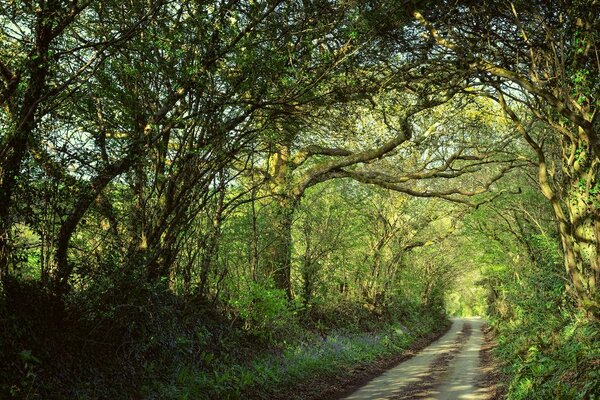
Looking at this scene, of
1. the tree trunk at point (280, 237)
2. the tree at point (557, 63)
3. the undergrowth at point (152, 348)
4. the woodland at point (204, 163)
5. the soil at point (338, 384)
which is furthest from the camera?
the tree trunk at point (280, 237)

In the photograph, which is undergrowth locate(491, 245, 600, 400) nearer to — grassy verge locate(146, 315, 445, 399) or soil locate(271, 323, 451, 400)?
soil locate(271, 323, 451, 400)

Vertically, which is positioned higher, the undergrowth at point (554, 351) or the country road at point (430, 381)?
the undergrowth at point (554, 351)

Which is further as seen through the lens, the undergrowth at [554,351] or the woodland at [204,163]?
the undergrowth at [554,351]

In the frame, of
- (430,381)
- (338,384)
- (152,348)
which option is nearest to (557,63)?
(430,381)

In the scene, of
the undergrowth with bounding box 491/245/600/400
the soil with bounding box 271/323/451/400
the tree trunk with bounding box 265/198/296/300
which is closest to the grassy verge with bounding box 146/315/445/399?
the soil with bounding box 271/323/451/400

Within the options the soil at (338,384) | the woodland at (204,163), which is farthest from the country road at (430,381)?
the woodland at (204,163)

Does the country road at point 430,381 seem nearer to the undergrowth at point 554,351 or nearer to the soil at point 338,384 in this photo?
the soil at point 338,384

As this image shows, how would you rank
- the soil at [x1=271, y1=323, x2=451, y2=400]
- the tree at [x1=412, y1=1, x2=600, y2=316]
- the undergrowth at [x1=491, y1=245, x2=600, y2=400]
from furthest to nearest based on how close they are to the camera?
the soil at [x1=271, y1=323, x2=451, y2=400] < the tree at [x1=412, y1=1, x2=600, y2=316] < the undergrowth at [x1=491, y1=245, x2=600, y2=400]

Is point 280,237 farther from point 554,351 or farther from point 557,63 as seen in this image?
point 557,63

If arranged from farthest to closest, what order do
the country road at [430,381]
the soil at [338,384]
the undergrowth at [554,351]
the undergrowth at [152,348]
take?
the country road at [430,381] → the soil at [338,384] → the undergrowth at [554,351] → the undergrowth at [152,348]

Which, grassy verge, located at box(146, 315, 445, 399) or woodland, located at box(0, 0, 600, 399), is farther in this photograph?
grassy verge, located at box(146, 315, 445, 399)

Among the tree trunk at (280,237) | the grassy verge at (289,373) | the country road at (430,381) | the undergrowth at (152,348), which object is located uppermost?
the tree trunk at (280,237)

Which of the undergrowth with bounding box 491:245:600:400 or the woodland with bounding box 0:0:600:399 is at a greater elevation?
the woodland with bounding box 0:0:600:399

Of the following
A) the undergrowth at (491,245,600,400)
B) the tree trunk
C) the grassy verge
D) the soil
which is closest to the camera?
the undergrowth at (491,245,600,400)
